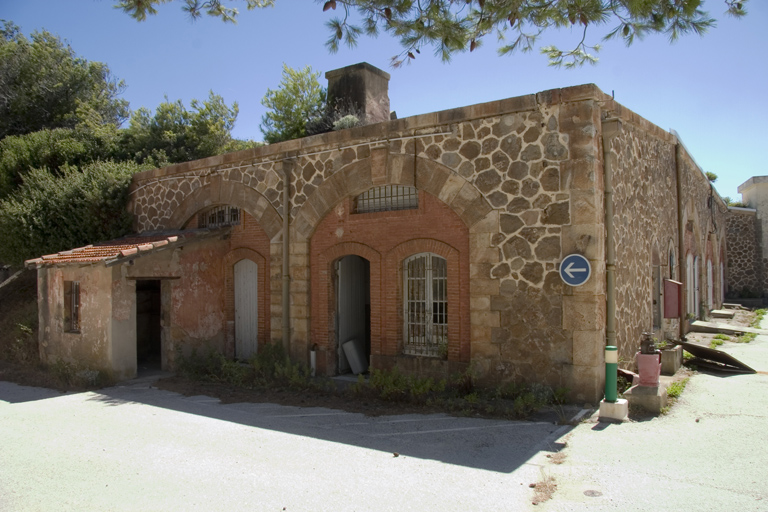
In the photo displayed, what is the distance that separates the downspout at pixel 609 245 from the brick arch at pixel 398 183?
1761 mm

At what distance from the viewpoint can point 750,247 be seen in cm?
2511

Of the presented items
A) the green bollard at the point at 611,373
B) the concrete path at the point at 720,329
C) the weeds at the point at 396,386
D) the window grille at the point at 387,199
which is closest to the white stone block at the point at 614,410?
the green bollard at the point at 611,373

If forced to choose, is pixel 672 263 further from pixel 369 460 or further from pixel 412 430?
pixel 369 460

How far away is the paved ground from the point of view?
5043 mm

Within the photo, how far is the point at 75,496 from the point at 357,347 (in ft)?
21.4

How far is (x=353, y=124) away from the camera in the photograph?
52.0 ft

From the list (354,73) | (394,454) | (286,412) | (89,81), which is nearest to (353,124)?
(354,73)

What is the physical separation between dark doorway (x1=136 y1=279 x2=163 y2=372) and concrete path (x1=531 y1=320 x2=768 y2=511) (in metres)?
10.8

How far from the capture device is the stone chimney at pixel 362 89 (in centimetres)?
1750

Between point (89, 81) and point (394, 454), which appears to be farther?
point (89, 81)

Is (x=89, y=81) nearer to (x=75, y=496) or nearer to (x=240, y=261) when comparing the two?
(x=240, y=261)

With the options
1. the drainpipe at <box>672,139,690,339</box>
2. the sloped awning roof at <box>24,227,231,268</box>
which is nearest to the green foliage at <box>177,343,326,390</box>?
the sloped awning roof at <box>24,227,231,268</box>

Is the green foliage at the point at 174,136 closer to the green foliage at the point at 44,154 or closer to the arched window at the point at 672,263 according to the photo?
the green foliage at the point at 44,154

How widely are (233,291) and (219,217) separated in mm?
1837
